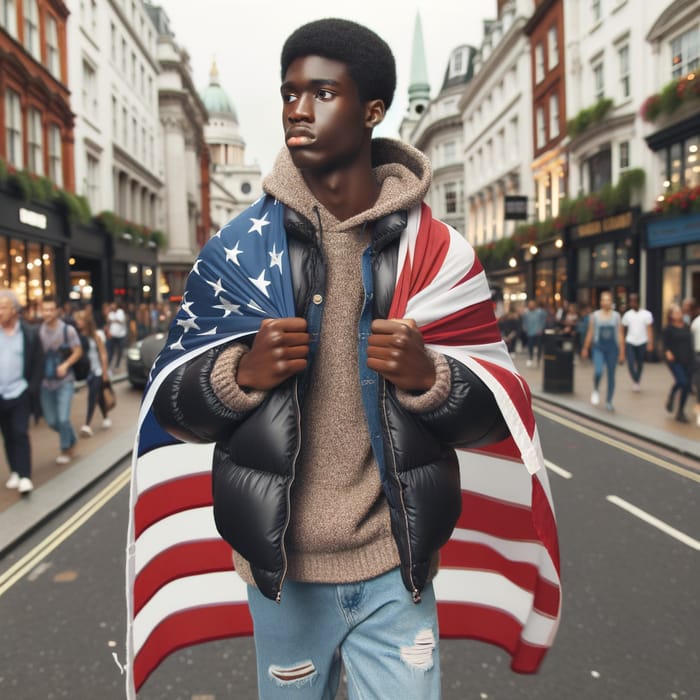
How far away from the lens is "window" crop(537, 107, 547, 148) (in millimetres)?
30844

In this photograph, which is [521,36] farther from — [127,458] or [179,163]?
[127,458]

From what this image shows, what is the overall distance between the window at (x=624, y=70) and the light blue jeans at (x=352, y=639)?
80.5 feet

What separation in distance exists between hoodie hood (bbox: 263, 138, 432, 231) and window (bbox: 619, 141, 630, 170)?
2305 cm

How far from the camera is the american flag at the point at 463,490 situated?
5.58 feet

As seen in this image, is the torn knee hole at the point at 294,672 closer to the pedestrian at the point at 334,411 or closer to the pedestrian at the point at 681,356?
the pedestrian at the point at 334,411

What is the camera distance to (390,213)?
68.1 inches

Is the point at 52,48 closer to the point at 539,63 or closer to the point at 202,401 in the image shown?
the point at 539,63

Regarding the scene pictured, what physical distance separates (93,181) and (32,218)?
911 cm

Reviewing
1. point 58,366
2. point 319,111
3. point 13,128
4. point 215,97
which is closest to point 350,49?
point 319,111

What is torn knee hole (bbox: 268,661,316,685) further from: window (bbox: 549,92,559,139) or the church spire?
the church spire

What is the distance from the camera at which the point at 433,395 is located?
5.22 ft

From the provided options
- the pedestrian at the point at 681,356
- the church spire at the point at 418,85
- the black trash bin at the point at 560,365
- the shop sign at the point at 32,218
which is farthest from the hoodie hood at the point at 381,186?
the church spire at the point at 418,85

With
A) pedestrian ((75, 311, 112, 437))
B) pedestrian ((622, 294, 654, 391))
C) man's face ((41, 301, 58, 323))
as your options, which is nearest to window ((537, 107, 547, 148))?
pedestrian ((622, 294, 654, 391))

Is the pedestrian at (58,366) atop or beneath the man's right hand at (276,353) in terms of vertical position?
beneath
